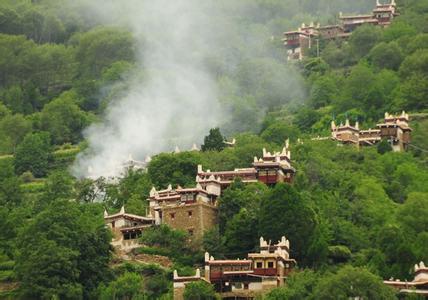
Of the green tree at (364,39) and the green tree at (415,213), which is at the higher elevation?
the green tree at (364,39)

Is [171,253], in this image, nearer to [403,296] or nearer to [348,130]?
[403,296]

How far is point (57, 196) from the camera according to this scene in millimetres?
82062

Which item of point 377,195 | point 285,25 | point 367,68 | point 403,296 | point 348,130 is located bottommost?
point 403,296

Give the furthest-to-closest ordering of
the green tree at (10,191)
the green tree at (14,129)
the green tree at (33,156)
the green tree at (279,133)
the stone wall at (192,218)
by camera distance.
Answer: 1. the green tree at (14,129)
2. the green tree at (33,156)
3. the green tree at (279,133)
4. the green tree at (10,191)
5. the stone wall at (192,218)

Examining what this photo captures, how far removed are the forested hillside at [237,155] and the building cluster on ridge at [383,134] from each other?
2.70ft

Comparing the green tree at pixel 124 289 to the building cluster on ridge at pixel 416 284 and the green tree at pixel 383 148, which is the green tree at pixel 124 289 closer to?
the building cluster on ridge at pixel 416 284

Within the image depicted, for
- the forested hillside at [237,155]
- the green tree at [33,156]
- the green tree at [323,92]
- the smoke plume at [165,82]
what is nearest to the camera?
the forested hillside at [237,155]

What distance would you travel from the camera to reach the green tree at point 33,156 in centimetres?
10059

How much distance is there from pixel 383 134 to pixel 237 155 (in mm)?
11164

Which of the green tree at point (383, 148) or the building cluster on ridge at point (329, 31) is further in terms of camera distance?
the building cluster on ridge at point (329, 31)

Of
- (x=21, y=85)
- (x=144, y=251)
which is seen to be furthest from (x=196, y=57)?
(x=144, y=251)

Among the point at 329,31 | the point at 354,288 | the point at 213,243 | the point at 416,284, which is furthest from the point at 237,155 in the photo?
the point at 329,31

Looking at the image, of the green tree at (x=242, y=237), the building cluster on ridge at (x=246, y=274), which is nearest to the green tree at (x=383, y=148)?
the green tree at (x=242, y=237)

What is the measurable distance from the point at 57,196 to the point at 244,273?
16333 mm
